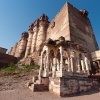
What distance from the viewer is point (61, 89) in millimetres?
6184

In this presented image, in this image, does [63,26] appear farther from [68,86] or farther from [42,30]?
[68,86]

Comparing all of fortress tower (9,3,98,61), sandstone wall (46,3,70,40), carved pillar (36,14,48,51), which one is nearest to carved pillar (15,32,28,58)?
fortress tower (9,3,98,61)

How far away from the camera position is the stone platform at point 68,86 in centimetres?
622

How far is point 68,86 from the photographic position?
6.50 metres

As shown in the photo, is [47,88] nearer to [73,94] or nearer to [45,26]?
[73,94]

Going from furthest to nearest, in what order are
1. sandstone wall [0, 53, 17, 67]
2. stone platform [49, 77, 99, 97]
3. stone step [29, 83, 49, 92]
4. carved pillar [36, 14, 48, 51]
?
1. carved pillar [36, 14, 48, 51]
2. sandstone wall [0, 53, 17, 67]
3. stone step [29, 83, 49, 92]
4. stone platform [49, 77, 99, 97]

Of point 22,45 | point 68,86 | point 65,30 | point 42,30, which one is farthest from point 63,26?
point 22,45

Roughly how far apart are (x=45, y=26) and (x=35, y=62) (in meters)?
14.7

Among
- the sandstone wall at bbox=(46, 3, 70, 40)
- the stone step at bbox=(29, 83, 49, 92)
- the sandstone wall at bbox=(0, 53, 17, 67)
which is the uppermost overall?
the sandstone wall at bbox=(46, 3, 70, 40)

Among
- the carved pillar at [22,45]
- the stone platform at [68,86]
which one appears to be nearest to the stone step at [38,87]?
the stone platform at [68,86]

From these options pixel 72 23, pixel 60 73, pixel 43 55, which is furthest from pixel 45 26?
pixel 60 73

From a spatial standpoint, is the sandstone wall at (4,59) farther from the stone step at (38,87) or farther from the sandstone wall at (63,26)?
the stone step at (38,87)

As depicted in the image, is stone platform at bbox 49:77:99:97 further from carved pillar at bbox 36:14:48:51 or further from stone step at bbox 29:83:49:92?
carved pillar at bbox 36:14:48:51

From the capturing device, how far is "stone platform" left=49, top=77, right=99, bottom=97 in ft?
20.4
